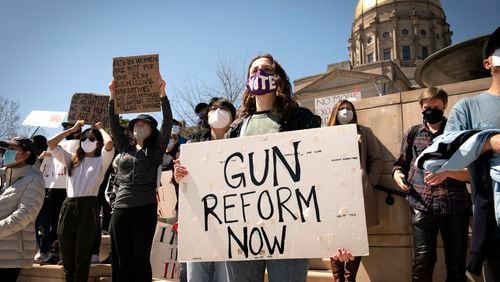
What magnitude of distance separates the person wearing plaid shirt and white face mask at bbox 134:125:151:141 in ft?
8.79

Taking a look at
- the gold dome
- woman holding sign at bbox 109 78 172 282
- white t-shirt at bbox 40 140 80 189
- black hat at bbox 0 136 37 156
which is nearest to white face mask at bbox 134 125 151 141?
woman holding sign at bbox 109 78 172 282

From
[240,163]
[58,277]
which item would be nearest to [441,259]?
[240,163]

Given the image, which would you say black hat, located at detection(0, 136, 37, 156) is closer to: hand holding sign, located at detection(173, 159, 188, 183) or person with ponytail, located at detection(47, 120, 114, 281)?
person with ponytail, located at detection(47, 120, 114, 281)

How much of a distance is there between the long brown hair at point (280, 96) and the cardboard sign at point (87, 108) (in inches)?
171

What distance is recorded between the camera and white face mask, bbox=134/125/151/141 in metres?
4.50

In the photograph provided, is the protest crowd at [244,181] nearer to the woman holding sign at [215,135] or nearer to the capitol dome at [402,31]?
the woman holding sign at [215,135]

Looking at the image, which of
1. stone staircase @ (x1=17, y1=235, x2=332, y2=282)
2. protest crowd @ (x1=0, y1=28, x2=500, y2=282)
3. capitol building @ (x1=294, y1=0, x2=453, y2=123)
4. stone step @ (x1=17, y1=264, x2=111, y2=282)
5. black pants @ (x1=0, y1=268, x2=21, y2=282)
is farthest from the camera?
capitol building @ (x1=294, y1=0, x2=453, y2=123)

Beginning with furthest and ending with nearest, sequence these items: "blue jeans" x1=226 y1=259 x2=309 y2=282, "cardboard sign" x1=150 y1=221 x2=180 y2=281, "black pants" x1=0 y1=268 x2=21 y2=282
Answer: "cardboard sign" x1=150 y1=221 x2=180 y2=281 < "black pants" x1=0 y1=268 x2=21 y2=282 < "blue jeans" x1=226 y1=259 x2=309 y2=282

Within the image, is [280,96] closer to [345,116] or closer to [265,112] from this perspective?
[265,112]

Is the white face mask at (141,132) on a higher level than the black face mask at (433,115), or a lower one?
higher

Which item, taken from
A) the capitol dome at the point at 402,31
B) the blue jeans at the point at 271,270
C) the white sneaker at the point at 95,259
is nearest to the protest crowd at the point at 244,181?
the blue jeans at the point at 271,270

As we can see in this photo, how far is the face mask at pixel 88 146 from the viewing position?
525 cm

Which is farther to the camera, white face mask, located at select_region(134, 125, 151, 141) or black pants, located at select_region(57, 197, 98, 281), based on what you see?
black pants, located at select_region(57, 197, 98, 281)

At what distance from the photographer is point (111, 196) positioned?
5055mm
